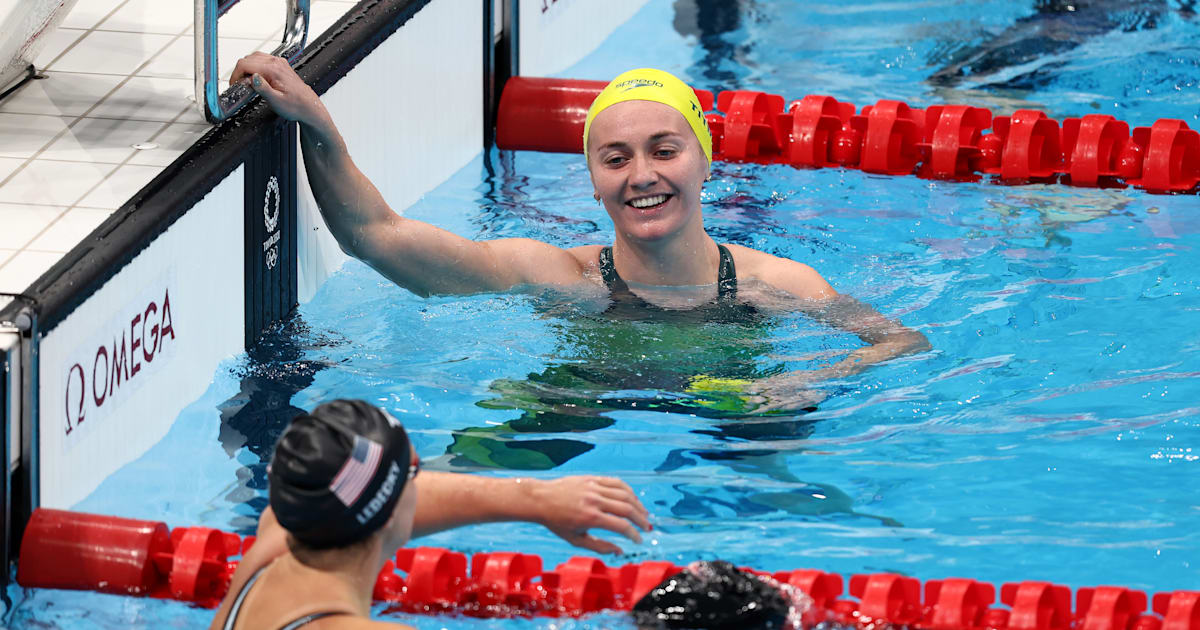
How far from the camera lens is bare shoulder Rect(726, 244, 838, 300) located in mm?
4125

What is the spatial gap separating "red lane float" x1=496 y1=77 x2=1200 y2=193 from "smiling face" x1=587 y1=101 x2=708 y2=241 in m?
1.81

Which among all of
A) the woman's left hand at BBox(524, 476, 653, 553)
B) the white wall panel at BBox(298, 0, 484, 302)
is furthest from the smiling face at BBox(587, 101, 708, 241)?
the woman's left hand at BBox(524, 476, 653, 553)

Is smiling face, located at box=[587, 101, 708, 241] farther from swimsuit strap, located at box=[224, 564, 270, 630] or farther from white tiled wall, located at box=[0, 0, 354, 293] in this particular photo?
swimsuit strap, located at box=[224, 564, 270, 630]

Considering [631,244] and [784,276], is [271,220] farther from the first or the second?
[784,276]

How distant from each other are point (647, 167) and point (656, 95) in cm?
20

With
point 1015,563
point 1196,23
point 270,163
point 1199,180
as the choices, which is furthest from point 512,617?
point 1196,23

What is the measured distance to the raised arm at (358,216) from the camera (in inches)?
148

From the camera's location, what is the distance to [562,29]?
6.91m

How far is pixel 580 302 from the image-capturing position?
411 centimetres

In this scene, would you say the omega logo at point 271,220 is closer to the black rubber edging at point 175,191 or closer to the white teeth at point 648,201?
the black rubber edging at point 175,191

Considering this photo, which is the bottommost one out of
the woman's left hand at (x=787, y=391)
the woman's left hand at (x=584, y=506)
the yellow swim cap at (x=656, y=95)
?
the woman's left hand at (x=584, y=506)

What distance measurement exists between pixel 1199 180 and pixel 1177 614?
294 centimetres

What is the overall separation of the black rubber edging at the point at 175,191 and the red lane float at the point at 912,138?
1034 millimetres

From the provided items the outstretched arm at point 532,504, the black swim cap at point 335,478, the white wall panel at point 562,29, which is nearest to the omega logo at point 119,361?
the outstretched arm at point 532,504
